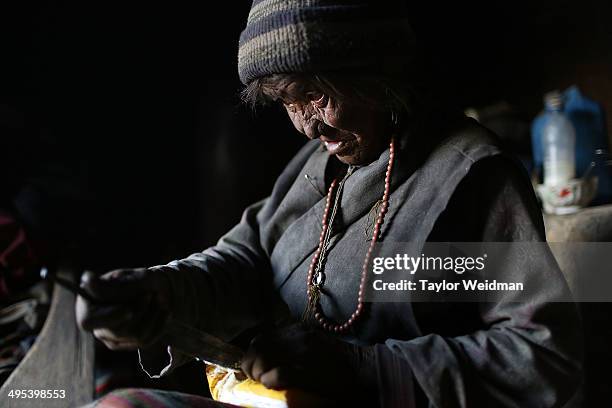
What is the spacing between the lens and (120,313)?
862 millimetres

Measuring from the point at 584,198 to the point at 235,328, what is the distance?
3.63 feet

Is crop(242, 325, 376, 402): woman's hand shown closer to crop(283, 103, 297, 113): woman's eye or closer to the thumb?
the thumb

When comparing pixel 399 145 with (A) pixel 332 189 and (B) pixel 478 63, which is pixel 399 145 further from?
(B) pixel 478 63

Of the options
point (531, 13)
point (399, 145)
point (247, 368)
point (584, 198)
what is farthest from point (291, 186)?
point (531, 13)

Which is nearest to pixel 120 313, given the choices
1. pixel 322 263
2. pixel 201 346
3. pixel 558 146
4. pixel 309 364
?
pixel 201 346

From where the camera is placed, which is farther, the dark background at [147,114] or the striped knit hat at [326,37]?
the dark background at [147,114]

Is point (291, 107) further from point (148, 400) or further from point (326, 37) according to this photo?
point (148, 400)

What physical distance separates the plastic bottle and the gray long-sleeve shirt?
962mm

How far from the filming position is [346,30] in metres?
1.06

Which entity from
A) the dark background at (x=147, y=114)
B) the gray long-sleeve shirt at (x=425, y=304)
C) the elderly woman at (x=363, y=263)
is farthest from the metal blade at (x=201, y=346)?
the dark background at (x=147, y=114)

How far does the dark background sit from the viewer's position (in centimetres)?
207

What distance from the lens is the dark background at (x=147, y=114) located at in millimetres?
2068

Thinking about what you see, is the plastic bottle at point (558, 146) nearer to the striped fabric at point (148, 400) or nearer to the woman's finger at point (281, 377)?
the woman's finger at point (281, 377)

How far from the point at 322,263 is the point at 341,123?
11.3 inches
